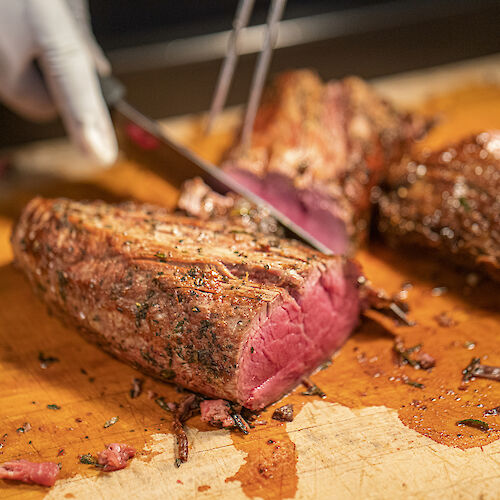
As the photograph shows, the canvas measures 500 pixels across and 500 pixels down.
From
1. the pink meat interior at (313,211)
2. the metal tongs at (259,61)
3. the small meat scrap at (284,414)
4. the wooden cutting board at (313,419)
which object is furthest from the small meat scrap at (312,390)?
the metal tongs at (259,61)

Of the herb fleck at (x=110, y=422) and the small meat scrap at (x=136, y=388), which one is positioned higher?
the small meat scrap at (x=136, y=388)

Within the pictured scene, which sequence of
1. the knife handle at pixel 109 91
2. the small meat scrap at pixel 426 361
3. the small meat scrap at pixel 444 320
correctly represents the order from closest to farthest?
the small meat scrap at pixel 426 361
the small meat scrap at pixel 444 320
the knife handle at pixel 109 91

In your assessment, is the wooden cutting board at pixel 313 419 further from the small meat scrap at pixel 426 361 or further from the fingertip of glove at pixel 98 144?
the fingertip of glove at pixel 98 144

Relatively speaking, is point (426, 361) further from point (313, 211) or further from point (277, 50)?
point (277, 50)

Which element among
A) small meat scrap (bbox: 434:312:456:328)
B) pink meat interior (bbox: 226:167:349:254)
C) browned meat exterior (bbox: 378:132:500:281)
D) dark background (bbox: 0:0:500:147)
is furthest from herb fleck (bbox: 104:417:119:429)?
dark background (bbox: 0:0:500:147)

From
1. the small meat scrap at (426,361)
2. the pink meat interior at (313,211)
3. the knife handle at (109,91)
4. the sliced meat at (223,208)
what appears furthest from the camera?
the knife handle at (109,91)

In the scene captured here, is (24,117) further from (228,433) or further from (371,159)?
(228,433)

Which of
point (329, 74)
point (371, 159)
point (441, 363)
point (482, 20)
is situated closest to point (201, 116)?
point (329, 74)
